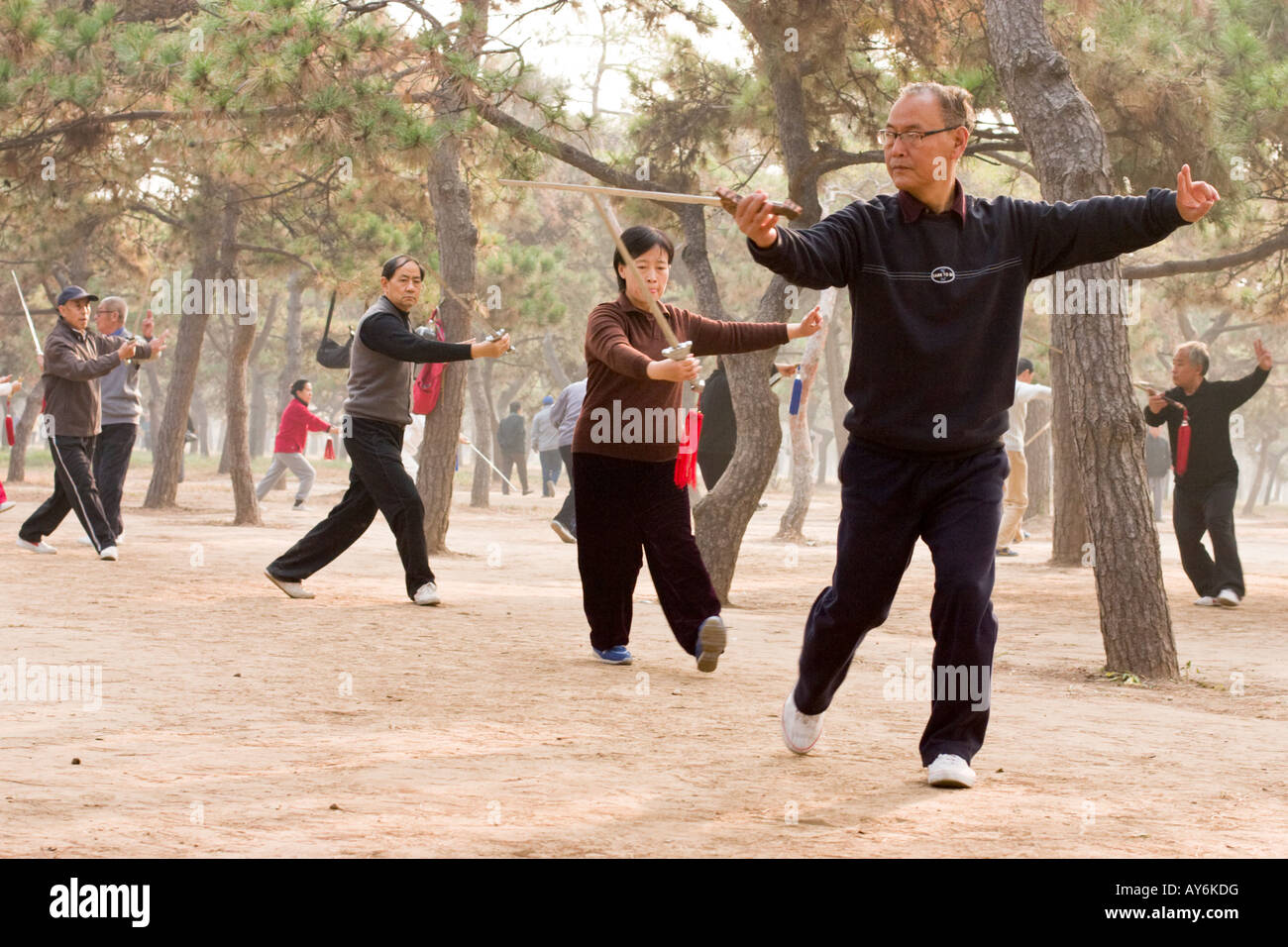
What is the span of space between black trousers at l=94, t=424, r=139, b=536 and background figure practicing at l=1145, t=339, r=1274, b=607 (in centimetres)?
790

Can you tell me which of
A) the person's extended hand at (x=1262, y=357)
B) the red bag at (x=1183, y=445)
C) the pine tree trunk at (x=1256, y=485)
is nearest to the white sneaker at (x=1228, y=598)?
the red bag at (x=1183, y=445)

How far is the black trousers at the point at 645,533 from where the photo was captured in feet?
20.8

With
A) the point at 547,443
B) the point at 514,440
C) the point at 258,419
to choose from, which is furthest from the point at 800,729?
the point at 258,419

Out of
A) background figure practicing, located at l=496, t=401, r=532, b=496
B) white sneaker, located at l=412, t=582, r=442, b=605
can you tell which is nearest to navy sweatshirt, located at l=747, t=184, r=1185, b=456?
white sneaker, located at l=412, t=582, r=442, b=605

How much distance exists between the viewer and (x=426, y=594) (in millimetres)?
8766

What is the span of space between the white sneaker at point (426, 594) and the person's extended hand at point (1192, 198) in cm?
553

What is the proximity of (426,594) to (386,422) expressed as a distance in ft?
3.47

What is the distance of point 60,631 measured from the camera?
7246mm

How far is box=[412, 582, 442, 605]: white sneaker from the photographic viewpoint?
8.77m

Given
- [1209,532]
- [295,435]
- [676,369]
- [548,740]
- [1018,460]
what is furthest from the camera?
[295,435]

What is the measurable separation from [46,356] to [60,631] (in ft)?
13.6

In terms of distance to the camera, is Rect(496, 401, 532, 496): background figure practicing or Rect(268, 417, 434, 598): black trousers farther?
Rect(496, 401, 532, 496): background figure practicing

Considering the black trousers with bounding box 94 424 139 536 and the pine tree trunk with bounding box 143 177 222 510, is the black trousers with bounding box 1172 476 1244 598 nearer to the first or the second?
the black trousers with bounding box 94 424 139 536

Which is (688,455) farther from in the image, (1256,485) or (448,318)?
(1256,485)
